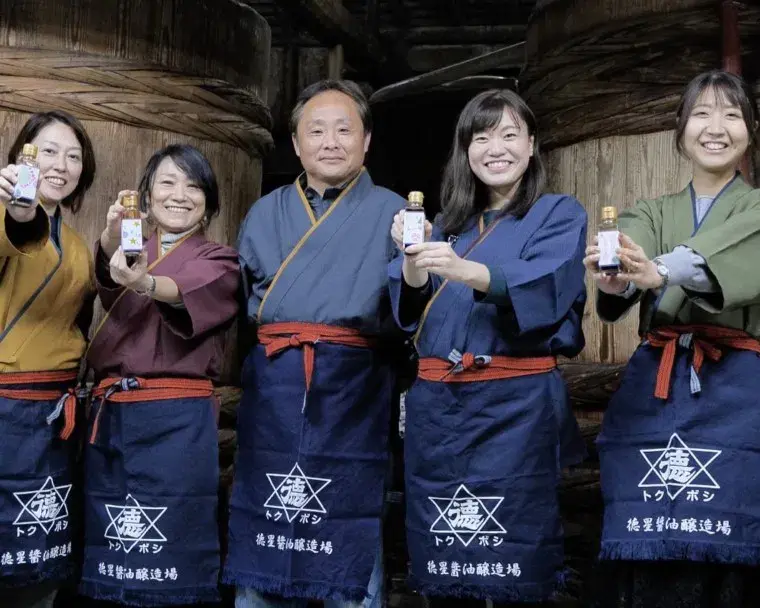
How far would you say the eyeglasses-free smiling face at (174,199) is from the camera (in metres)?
3.11

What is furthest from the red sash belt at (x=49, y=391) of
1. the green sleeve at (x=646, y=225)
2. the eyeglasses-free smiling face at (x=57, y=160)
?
the green sleeve at (x=646, y=225)

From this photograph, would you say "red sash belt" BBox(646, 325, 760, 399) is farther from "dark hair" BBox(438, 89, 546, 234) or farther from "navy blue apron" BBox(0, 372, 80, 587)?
"navy blue apron" BBox(0, 372, 80, 587)

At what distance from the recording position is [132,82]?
145 inches

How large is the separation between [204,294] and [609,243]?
114 centimetres

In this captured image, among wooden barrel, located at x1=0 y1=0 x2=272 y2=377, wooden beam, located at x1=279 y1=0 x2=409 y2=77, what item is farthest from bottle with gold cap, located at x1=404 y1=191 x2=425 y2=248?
wooden beam, located at x1=279 y1=0 x2=409 y2=77

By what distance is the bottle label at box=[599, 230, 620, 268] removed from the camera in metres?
2.39

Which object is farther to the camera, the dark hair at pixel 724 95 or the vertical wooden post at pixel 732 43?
the vertical wooden post at pixel 732 43

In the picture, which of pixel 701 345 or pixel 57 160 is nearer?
pixel 701 345

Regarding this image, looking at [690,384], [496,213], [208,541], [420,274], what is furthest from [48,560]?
[690,384]

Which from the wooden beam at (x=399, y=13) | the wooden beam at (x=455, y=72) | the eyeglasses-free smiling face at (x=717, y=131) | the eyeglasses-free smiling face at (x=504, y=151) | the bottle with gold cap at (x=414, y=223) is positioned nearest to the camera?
the bottle with gold cap at (x=414, y=223)

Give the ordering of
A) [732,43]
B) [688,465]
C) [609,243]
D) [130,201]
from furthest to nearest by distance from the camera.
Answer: [732,43]
[130,201]
[688,465]
[609,243]

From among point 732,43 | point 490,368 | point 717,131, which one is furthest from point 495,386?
point 732,43

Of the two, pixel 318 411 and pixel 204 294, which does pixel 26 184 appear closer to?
pixel 204 294

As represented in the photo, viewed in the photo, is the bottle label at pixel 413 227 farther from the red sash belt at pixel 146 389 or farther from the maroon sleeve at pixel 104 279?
the maroon sleeve at pixel 104 279
